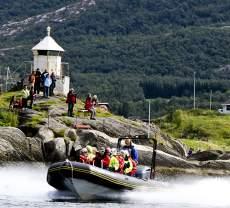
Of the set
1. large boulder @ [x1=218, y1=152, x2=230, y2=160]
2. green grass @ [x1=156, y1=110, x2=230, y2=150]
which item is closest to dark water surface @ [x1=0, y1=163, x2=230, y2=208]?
large boulder @ [x1=218, y1=152, x2=230, y2=160]

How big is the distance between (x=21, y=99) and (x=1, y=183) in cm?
1329

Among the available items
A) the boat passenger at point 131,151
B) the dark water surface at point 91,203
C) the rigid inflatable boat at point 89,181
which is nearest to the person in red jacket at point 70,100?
the dark water surface at point 91,203

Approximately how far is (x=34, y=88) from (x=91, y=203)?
22472mm

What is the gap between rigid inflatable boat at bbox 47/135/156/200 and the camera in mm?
47125

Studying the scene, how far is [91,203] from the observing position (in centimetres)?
4719

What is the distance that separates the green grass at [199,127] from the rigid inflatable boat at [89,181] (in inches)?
1420

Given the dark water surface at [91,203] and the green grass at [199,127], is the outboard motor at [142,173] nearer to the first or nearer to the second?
the dark water surface at [91,203]

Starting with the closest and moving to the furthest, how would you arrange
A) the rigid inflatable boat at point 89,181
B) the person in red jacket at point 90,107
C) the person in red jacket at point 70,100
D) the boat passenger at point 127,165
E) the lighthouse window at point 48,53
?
the rigid inflatable boat at point 89,181 → the boat passenger at point 127,165 → the person in red jacket at point 70,100 → the person in red jacket at point 90,107 → the lighthouse window at point 48,53

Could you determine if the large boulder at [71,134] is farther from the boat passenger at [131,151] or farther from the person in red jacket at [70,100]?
the boat passenger at [131,151]

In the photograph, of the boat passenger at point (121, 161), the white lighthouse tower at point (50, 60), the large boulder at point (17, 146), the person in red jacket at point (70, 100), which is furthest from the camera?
the white lighthouse tower at point (50, 60)

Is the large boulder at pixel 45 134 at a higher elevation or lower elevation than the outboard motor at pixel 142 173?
higher

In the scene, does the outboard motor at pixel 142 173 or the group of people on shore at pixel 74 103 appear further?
the group of people on shore at pixel 74 103

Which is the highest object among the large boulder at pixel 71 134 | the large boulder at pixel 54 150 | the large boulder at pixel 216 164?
the large boulder at pixel 71 134

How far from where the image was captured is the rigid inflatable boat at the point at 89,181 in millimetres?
47125
